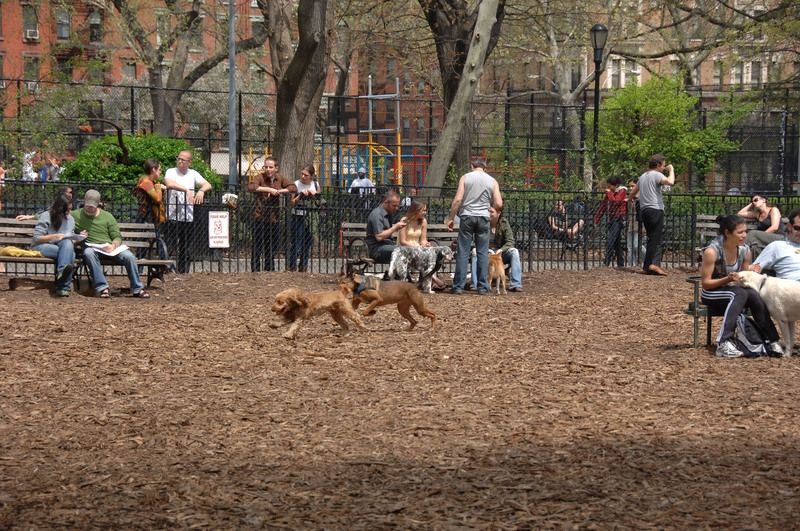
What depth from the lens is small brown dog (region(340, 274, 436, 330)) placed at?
37.8ft

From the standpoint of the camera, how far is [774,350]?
420 inches

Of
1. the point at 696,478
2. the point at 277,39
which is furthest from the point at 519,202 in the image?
the point at 696,478

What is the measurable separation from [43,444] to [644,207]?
1394 centimetres

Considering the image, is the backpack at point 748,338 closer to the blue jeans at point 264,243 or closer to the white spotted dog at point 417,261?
the white spotted dog at point 417,261

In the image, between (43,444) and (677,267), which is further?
(677,267)

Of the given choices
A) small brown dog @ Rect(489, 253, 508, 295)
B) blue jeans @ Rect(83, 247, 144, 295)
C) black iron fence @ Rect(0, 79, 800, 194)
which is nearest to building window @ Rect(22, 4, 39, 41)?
black iron fence @ Rect(0, 79, 800, 194)

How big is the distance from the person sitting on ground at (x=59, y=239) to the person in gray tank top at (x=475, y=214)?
464 centimetres

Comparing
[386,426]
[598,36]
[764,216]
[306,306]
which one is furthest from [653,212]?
[386,426]

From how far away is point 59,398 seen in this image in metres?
8.60

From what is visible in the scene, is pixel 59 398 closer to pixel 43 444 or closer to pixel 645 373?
pixel 43 444

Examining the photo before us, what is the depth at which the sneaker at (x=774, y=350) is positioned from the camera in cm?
1064

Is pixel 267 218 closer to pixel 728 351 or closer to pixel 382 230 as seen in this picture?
pixel 382 230

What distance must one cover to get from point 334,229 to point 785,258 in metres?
9.60

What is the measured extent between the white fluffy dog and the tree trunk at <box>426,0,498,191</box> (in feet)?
46.3
